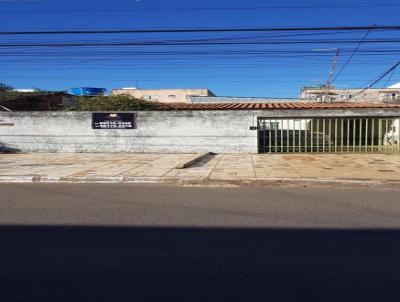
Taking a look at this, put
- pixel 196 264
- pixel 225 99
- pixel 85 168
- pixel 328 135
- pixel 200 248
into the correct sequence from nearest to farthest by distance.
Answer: pixel 196 264
pixel 200 248
pixel 85 168
pixel 328 135
pixel 225 99

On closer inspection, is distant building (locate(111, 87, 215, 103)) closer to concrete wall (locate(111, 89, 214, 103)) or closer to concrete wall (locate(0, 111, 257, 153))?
concrete wall (locate(111, 89, 214, 103))

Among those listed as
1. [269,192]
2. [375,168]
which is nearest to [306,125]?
[375,168]

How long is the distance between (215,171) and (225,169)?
670mm

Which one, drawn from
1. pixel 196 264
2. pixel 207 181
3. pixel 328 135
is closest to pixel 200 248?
pixel 196 264

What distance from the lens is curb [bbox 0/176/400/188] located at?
12.2 m

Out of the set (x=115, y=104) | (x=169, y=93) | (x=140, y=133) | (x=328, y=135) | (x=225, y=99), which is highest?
(x=169, y=93)

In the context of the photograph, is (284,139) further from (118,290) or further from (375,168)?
(118,290)

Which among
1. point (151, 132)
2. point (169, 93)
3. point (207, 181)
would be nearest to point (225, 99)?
point (151, 132)

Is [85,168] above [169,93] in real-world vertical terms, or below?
below

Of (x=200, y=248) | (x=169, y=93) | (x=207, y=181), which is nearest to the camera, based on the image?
(x=200, y=248)

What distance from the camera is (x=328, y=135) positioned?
72.7 ft

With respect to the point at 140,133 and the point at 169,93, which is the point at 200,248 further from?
the point at 169,93

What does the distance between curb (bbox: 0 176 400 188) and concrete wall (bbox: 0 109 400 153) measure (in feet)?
31.2

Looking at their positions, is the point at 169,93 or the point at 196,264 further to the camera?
the point at 169,93
